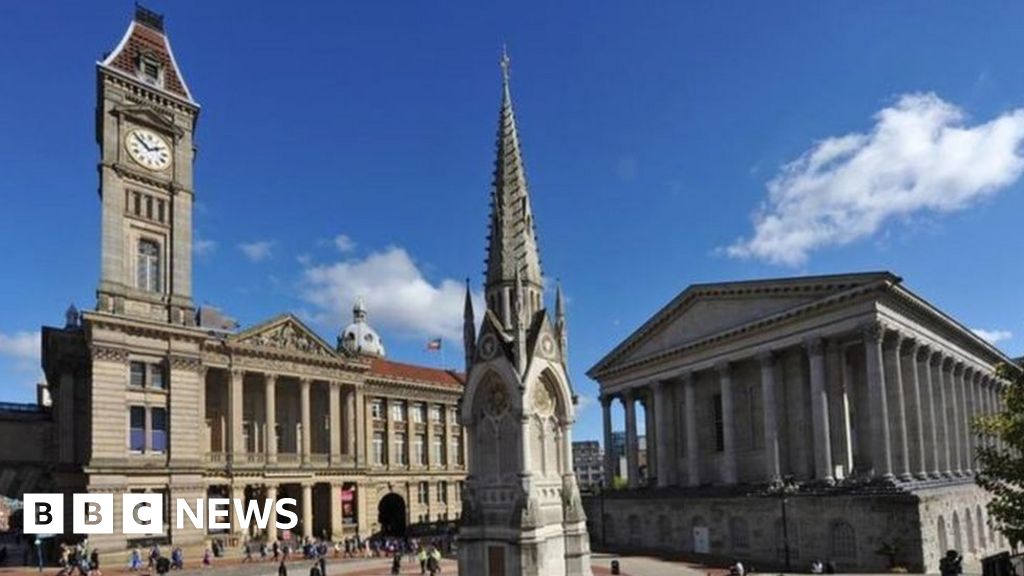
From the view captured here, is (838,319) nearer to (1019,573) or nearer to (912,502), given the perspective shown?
(912,502)

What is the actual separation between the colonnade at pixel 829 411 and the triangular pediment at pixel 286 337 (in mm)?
28048

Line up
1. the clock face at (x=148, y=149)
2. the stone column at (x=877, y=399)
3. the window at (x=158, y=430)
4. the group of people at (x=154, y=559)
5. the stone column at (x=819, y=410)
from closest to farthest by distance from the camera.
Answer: the group of people at (x=154, y=559) → the stone column at (x=877, y=399) → the stone column at (x=819, y=410) → the window at (x=158, y=430) → the clock face at (x=148, y=149)

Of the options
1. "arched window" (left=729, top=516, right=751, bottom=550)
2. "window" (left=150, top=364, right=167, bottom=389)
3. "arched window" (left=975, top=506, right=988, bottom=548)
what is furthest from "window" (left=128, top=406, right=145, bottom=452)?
"arched window" (left=975, top=506, right=988, bottom=548)

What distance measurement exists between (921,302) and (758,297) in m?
10.0

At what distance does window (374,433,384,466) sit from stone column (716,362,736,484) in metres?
32.8

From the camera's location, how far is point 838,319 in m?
50.7

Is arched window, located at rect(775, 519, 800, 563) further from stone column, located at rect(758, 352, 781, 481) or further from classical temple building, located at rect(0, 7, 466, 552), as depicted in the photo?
classical temple building, located at rect(0, 7, 466, 552)

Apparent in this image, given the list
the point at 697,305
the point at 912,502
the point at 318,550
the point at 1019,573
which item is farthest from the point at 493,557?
the point at 697,305

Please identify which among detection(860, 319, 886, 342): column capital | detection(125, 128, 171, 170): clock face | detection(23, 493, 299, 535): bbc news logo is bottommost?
detection(23, 493, 299, 535): bbc news logo

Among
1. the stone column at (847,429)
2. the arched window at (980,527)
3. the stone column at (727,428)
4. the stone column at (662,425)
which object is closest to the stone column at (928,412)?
the arched window at (980,527)

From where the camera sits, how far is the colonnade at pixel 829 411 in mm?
49156

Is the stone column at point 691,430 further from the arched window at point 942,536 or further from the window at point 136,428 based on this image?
the window at point 136,428

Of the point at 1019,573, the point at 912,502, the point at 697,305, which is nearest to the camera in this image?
the point at 1019,573

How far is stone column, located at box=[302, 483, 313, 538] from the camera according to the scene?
65.4 metres
